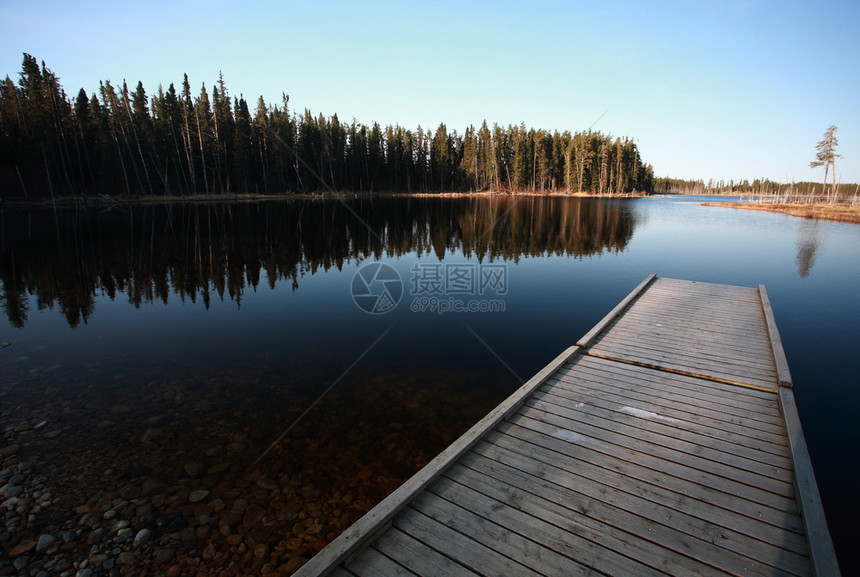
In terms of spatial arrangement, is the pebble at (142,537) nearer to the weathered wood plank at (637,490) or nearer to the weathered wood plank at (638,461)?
the weathered wood plank at (637,490)

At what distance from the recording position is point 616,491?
13.1 ft

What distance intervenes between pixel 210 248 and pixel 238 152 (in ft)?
161

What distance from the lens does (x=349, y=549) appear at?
318cm

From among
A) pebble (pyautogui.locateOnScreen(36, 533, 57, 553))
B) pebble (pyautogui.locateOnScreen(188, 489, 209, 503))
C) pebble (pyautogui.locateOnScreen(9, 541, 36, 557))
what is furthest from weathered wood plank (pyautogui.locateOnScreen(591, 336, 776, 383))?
pebble (pyautogui.locateOnScreen(9, 541, 36, 557))

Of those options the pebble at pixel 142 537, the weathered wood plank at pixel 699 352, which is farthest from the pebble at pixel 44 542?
the weathered wood plank at pixel 699 352

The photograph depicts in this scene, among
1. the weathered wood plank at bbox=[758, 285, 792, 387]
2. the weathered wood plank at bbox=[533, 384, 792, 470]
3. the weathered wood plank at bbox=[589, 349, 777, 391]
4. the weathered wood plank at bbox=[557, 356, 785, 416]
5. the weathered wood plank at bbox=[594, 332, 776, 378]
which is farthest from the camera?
the weathered wood plank at bbox=[594, 332, 776, 378]

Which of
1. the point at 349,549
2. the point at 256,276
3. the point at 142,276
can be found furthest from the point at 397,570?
the point at 142,276

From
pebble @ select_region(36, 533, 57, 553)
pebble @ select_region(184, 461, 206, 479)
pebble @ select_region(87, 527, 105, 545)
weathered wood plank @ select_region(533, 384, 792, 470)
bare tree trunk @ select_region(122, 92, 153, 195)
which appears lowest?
pebble @ select_region(184, 461, 206, 479)

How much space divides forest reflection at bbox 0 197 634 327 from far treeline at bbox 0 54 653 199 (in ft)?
21.7

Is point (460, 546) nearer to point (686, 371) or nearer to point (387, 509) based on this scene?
point (387, 509)

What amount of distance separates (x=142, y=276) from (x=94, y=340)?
7.52 metres

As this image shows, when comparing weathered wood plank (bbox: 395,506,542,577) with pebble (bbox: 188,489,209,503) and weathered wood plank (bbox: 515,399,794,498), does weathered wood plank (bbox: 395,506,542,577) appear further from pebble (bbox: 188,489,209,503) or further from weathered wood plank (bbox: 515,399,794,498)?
pebble (bbox: 188,489,209,503)

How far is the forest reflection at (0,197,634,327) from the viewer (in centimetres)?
1407

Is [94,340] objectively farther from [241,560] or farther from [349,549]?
[349,549]
